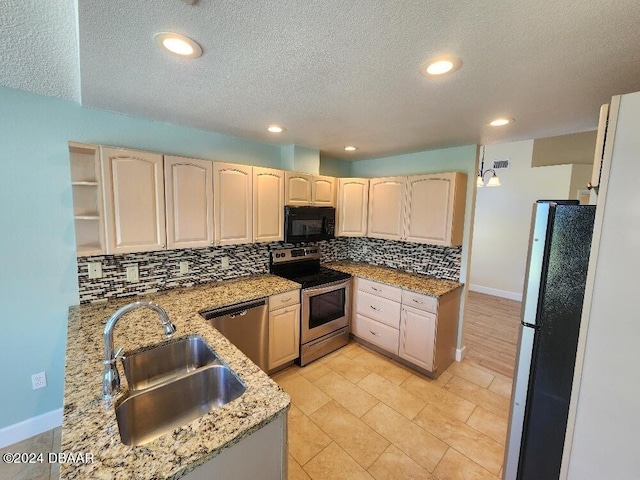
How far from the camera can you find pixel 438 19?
0.97m

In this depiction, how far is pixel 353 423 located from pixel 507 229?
4682 millimetres

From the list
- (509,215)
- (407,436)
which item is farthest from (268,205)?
(509,215)

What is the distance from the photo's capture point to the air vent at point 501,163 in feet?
16.3

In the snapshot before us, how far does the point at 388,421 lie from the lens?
2139 mm

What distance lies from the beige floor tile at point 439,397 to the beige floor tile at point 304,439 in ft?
3.25

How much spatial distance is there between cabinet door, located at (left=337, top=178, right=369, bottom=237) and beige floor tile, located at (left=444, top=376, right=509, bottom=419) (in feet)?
6.15

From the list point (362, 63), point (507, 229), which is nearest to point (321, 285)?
point (362, 63)

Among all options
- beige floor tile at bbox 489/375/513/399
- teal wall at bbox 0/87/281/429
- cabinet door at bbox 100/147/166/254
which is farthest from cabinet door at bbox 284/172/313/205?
beige floor tile at bbox 489/375/513/399

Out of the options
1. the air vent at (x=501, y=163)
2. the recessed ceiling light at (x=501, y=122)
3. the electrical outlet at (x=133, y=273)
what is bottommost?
the electrical outlet at (x=133, y=273)

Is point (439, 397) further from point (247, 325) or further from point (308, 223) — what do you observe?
point (308, 223)

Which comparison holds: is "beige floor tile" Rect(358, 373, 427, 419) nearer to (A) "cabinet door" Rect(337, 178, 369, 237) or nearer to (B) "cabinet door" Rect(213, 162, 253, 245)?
(A) "cabinet door" Rect(337, 178, 369, 237)

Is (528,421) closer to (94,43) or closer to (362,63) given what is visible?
(362,63)

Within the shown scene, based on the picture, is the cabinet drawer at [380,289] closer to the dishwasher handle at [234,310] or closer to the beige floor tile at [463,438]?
the beige floor tile at [463,438]

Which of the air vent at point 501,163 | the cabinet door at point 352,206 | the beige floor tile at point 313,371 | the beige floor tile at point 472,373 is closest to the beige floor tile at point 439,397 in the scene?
the beige floor tile at point 472,373
